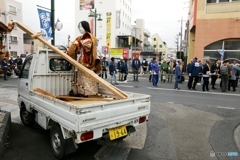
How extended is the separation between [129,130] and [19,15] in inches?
1632

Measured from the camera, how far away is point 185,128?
5.03 meters

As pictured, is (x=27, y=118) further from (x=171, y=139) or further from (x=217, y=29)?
(x=217, y=29)

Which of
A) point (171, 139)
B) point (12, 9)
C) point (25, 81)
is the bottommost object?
point (171, 139)

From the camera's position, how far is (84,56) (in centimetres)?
430

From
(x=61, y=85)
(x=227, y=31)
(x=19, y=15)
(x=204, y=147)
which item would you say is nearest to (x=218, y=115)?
(x=204, y=147)

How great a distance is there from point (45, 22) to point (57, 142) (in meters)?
6.10

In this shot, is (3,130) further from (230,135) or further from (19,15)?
(19,15)

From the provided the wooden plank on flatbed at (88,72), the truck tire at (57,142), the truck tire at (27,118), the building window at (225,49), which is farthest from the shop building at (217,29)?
the truck tire at (57,142)

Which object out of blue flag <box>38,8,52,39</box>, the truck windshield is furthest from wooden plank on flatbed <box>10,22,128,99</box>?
blue flag <box>38,8,52,39</box>

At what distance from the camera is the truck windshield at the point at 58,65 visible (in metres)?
4.54

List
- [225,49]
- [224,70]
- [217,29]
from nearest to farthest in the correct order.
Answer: [224,70]
[217,29]
[225,49]

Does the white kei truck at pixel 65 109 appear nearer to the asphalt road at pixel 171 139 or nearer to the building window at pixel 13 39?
the asphalt road at pixel 171 139

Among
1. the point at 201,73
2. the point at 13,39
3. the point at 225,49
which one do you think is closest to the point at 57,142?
the point at 201,73

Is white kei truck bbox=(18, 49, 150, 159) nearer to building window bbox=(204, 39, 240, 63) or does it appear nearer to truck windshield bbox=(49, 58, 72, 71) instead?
truck windshield bbox=(49, 58, 72, 71)
